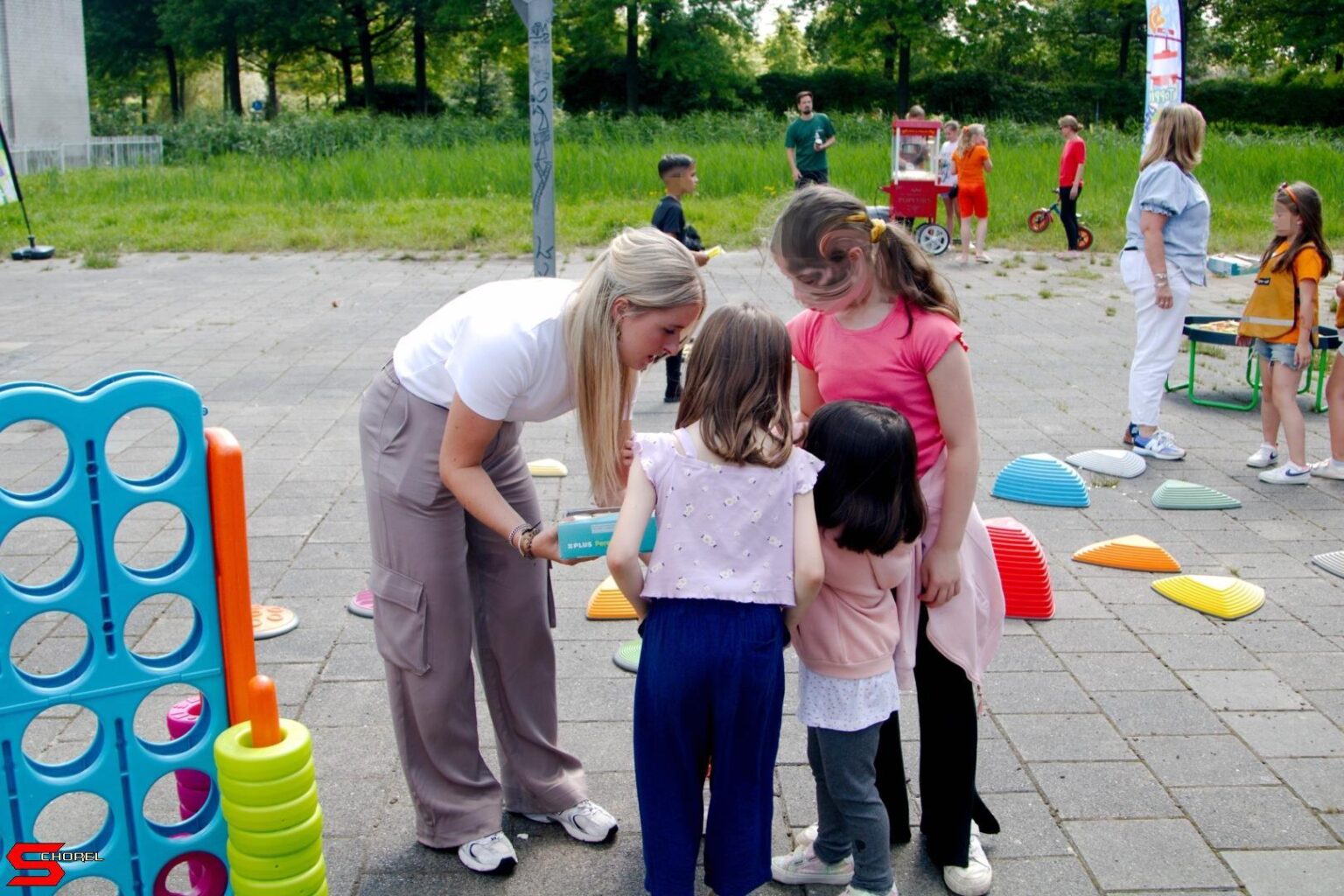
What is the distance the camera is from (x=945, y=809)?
2.93 meters

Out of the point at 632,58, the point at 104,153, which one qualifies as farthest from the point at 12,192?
the point at 632,58

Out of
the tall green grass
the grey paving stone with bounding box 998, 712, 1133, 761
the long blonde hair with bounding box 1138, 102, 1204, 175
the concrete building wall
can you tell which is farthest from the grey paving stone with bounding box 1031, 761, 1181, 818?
the concrete building wall

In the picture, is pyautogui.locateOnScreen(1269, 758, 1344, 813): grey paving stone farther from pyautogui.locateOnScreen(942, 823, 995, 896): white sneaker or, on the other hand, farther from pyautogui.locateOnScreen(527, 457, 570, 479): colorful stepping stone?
pyautogui.locateOnScreen(527, 457, 570, 479): colorful stepping stone

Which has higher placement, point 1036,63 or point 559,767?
point 1036,63

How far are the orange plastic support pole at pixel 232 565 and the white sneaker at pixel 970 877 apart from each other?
1613 millimetres

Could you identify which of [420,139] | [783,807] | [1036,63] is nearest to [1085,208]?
[783,807]

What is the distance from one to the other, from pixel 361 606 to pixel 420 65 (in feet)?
158

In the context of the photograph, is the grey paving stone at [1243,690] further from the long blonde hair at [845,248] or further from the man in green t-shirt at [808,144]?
the man in green t-shirt at [808,144]

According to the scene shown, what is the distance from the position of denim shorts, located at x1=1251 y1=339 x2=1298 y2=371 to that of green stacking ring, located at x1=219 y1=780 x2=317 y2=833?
18.9ft

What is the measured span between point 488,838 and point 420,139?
1163 inches

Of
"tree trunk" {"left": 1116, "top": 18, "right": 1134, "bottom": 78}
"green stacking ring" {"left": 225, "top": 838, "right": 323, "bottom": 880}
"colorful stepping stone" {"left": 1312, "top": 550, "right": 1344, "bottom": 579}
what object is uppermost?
"tree trunk" {"left": 1116, "top": 18, "right": 1134, "bottom": 78}

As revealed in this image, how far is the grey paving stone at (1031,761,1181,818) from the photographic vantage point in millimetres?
3262

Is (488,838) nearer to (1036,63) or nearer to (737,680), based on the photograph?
(737,680)

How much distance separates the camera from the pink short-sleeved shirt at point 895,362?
2.64m
